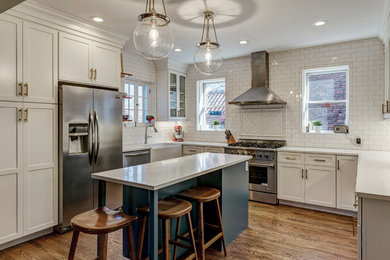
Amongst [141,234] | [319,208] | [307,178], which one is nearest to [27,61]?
[141,234]

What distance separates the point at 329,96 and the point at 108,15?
3730 mm

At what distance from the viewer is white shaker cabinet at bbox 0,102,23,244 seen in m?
2.61

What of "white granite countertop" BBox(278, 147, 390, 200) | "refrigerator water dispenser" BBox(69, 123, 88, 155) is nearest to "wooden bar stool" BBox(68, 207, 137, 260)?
"refrigerator water dispenser" BBox(69, 123, 88, 155)

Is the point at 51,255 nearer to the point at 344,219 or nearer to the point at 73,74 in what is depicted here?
the point at 73,74

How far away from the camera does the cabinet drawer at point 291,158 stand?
156 inches

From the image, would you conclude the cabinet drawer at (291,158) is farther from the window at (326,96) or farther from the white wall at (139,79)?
the white wall at (139,79)

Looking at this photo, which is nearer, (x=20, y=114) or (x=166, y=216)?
(x=166, y=216)

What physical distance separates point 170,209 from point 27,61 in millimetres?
2307

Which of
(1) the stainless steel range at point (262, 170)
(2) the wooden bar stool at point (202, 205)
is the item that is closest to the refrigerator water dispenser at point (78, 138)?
(2) the wooden bar stool at point (202, 205)

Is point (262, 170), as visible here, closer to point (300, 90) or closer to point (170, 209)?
point (300, 90)

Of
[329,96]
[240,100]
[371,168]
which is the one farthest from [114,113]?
[329,96]

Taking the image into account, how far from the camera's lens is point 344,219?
141 inches

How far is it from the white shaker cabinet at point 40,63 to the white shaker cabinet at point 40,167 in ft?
0.47

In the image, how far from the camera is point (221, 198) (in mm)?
2658
